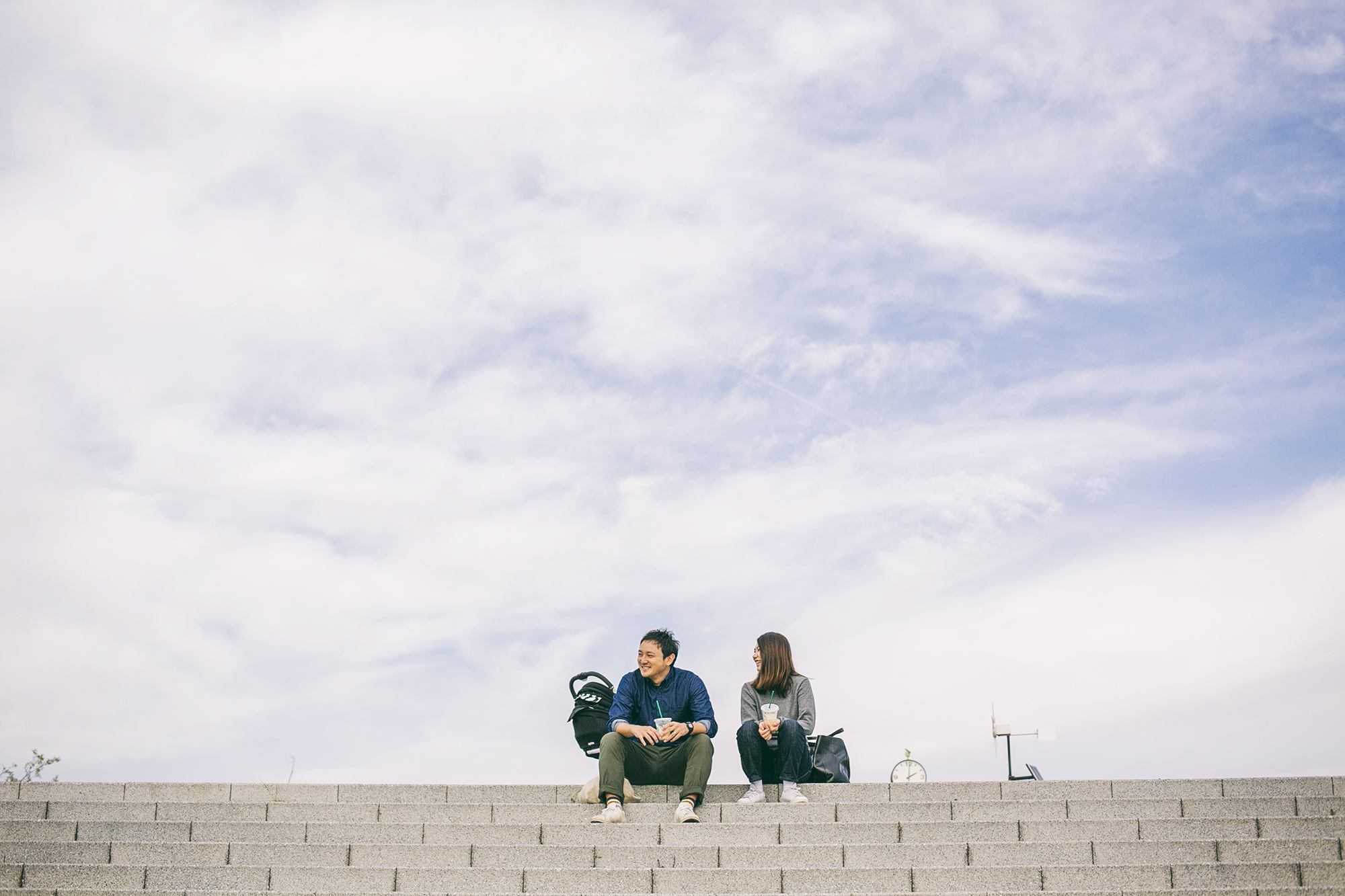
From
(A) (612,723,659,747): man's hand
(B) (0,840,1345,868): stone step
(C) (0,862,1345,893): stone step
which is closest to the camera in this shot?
(C) (0,862,1345,893): stone step

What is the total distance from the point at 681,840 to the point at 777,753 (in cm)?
115

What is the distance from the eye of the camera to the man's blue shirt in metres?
8.20

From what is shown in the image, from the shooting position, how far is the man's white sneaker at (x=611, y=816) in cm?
744

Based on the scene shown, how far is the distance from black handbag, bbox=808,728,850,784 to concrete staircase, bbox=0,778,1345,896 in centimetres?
26

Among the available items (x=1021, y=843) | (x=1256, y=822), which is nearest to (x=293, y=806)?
(x=1021, y=843)

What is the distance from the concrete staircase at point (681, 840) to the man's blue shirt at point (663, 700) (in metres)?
0.50

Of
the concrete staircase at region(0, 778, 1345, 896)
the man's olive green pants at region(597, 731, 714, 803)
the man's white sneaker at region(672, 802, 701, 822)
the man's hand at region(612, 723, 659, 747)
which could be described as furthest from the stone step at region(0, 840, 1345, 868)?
the man's hand at region(612, 723, 659, 747)

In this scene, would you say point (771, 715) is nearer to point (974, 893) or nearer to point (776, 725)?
point (776, 725)

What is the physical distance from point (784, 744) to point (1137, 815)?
7.56 feet

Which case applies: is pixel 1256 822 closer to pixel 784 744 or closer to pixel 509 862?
pixel 784 744

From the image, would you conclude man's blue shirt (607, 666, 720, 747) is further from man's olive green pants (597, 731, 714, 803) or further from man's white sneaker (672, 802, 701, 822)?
man's white sneaker (672, 802, 701, 822)

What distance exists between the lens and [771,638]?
8523mm

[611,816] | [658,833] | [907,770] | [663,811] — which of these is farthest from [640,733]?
[907,770]

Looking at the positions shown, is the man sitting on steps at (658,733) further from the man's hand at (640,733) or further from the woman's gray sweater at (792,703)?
the woman's gray sweater at (792,703)
